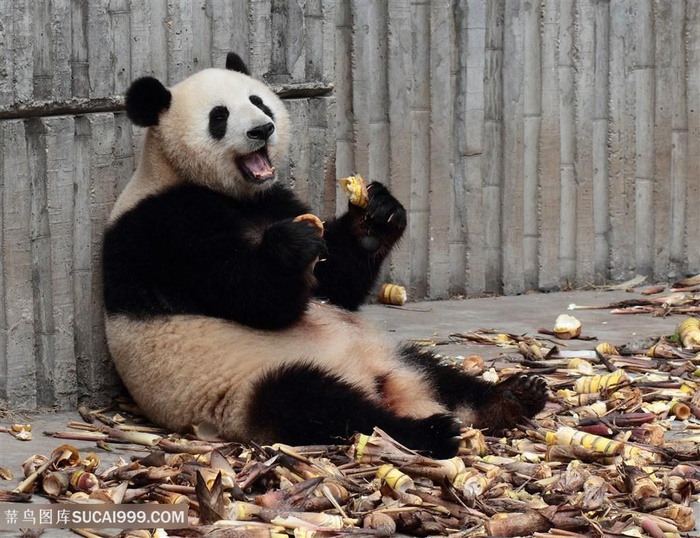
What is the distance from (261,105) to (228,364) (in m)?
1.55

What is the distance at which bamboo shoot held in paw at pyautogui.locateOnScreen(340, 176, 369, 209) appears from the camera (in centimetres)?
643

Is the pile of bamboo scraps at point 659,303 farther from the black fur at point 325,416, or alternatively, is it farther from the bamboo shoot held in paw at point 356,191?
the black fur at point 325,416

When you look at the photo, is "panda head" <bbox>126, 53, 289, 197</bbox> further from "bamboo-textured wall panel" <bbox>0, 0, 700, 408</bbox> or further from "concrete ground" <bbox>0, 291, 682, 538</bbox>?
"concrete ground" <bbox>0, 291, 682, 538</bbox>

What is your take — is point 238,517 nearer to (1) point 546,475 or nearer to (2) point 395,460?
(2) point 395,460

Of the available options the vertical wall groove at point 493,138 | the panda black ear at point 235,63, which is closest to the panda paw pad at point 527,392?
the panda black ear at point 235,63

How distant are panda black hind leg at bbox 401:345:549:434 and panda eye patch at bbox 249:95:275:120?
1.65 m

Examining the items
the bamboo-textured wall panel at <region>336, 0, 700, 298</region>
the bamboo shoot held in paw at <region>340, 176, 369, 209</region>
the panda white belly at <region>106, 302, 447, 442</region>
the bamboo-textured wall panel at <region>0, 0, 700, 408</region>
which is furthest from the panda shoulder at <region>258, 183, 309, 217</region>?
the bamboo-textured wall panel at <region>336, 0, 700, 298</region>

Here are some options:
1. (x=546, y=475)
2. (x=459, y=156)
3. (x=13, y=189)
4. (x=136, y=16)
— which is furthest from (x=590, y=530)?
(x=459, y=156)

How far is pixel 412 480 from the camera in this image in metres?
4.81

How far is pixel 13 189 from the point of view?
6098 mm

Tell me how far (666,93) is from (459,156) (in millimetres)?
1865

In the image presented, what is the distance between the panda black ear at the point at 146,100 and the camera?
236 inches

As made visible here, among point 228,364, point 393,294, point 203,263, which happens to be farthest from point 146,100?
point 393,294

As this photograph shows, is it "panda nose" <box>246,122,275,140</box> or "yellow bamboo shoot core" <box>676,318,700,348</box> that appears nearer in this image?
"panda nose" <box>246,122,275,140</box>
